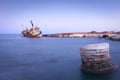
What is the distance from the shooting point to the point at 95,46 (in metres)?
21.5

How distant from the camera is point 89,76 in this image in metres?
21.9

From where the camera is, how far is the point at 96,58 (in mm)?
21562

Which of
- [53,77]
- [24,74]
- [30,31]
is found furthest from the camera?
[30,31]

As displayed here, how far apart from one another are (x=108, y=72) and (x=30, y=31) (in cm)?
11714

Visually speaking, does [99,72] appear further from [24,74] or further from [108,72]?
[24,74]

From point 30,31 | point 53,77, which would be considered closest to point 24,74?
point 53,77

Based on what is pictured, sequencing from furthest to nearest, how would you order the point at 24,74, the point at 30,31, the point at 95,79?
the point at 30,31, the point at 24,74, the point at 95,79

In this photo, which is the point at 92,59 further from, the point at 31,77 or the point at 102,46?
the point at 31,77

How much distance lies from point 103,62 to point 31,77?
7201 millimetres

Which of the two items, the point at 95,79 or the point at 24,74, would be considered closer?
the point at 95,79

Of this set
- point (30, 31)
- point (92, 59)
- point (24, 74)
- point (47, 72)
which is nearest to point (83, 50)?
point (92, 59)

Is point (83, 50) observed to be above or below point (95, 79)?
above

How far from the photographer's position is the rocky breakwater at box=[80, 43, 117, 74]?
2150 cm

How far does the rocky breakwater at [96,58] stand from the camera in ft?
70.5
